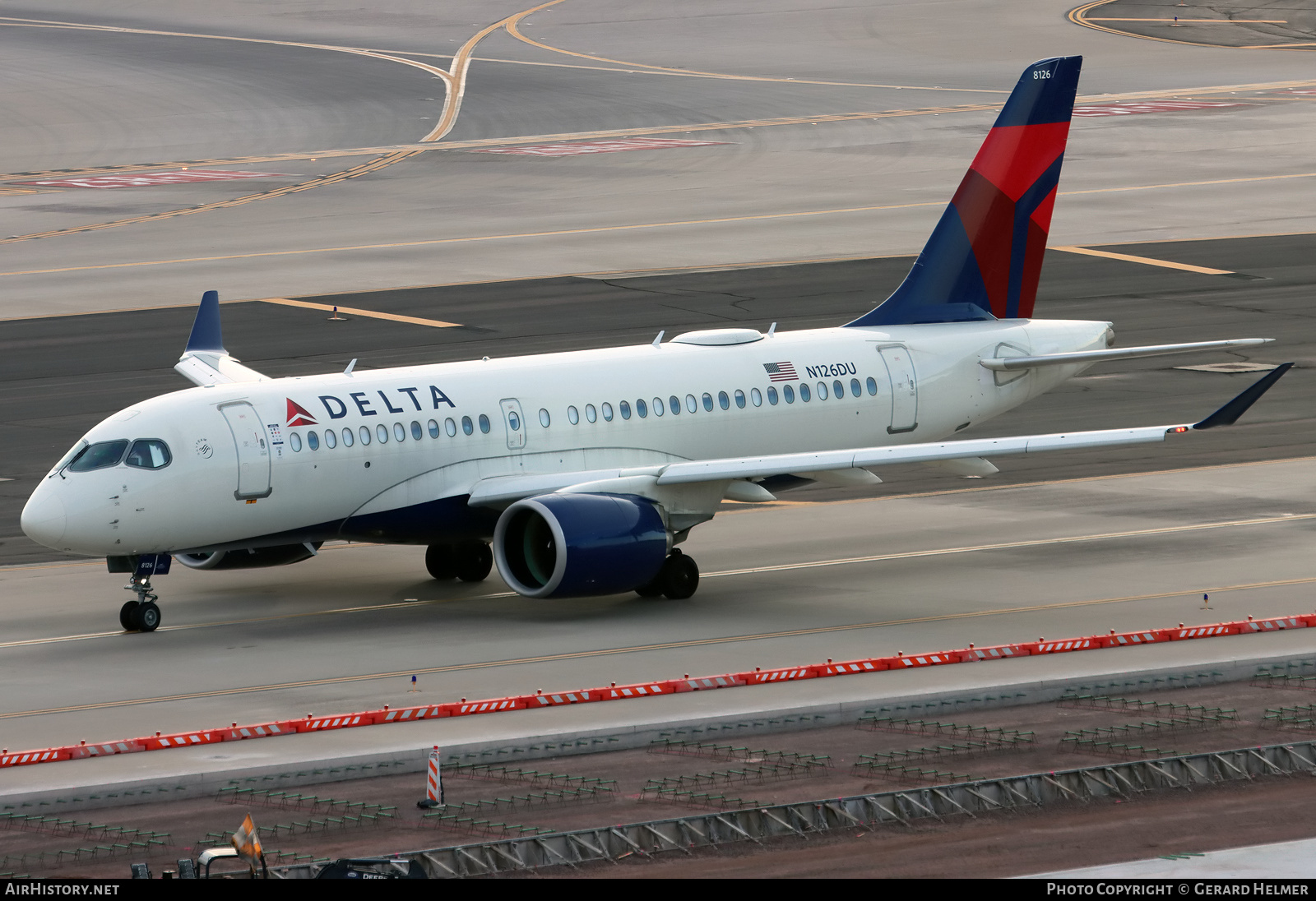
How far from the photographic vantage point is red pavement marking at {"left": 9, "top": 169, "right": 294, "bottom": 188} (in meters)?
88.7

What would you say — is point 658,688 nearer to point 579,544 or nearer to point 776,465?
point 579,544

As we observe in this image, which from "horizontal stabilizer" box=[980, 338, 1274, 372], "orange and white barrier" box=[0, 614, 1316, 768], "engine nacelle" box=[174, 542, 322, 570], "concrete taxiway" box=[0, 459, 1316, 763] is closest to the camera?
"orange and white barrier" box=[0, 614, 1316, 768]

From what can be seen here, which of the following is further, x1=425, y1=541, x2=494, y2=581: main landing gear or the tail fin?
the tail fin

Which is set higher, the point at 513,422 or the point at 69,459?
the point at 69,459

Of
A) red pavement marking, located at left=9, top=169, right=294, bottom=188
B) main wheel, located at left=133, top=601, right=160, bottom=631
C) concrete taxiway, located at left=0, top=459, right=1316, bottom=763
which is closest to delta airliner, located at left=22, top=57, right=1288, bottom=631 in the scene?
main wheel, located at left=133, top=601, right=160, bottom=631

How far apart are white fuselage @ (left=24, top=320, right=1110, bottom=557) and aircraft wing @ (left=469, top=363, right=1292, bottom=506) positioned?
2.41 ft

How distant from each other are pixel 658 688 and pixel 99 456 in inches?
365

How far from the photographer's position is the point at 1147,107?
99938mm

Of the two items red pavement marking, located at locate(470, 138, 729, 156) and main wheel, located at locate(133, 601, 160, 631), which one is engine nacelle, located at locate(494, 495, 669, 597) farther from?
red pavement marking, located at locate(470, 138, 729, 156)

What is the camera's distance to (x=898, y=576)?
114ft

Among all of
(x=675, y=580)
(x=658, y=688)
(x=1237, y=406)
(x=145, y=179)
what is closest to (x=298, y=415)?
(x=675, y=580)

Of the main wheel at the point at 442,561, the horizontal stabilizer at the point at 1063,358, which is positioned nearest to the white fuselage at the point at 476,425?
the horizontal stabilizer at the point at 1063,358

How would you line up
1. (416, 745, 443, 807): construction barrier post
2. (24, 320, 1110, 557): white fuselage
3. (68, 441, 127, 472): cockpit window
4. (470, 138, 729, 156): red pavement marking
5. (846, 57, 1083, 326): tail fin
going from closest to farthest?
(416, 745, 443, 807): construction barrier post → (68, 441, 127, 472): cockpit window → (24, 320, 1110, 557): white fuselage → (846, 57, 1083, 326): tail fin → (470, 138, 729, 156): red pavement marking

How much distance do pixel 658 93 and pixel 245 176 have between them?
87.7ft
